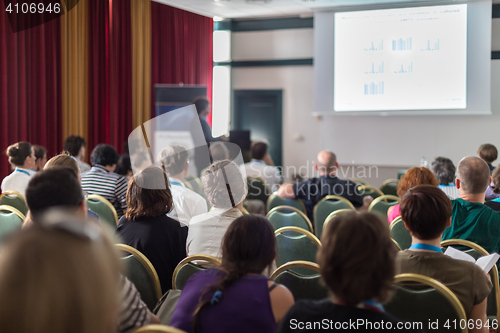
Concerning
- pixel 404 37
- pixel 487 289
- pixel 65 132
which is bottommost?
pixel 487 289

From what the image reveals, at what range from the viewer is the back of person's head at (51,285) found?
0.72 meters

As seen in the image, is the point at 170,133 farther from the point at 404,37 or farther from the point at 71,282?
the point at 71,282

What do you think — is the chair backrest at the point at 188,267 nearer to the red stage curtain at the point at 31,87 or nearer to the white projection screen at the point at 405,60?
the red stage curtain at the point at 31,87

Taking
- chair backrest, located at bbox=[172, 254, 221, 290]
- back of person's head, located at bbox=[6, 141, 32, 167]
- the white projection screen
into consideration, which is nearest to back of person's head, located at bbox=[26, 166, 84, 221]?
chair backrest, located at bbox=[172, 254, 221, 290]

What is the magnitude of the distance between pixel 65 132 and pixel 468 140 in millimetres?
6338

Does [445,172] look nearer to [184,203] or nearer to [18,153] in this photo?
[184,203]

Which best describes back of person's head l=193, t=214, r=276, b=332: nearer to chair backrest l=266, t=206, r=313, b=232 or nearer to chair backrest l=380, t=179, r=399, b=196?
chair backrest l=266, t=206, r=313, b=232

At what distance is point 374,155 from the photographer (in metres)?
7.76

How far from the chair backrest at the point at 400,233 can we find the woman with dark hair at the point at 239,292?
146 centimetres

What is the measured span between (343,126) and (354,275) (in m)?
6.96

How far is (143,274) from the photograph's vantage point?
6.48 ft

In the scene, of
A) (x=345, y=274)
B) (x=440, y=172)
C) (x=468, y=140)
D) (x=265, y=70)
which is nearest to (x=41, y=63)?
(x=265, y=70)

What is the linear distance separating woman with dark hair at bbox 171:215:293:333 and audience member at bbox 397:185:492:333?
19.7 inches

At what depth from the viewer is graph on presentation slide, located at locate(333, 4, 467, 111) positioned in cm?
682
